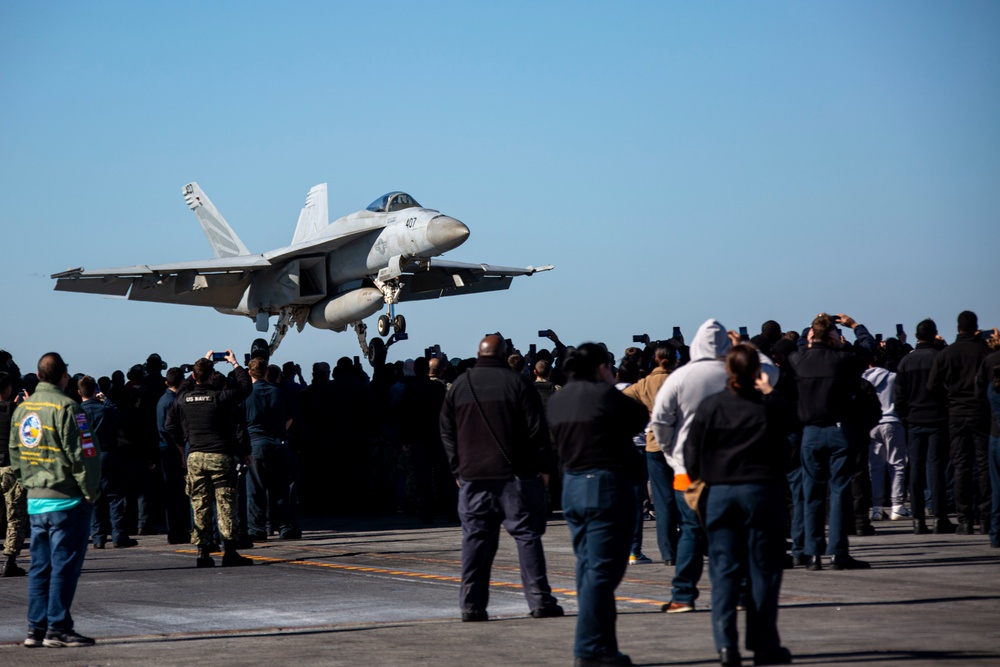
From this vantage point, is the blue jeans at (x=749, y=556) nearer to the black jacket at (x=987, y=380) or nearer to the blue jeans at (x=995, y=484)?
the black jacket at (x=987, y=380)

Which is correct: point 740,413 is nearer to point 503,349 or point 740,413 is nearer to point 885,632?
point 885,632

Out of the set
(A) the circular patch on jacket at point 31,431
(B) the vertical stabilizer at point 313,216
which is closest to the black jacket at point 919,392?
(A) the circular patch on jacket at point 31,431

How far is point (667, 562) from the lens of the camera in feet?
38.8

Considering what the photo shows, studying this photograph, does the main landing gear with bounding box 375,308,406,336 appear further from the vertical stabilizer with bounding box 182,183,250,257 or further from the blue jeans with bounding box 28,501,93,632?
the blue jeans with bounding box 28,501,93,632

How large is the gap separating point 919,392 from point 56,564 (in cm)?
896

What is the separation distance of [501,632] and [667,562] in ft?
13.0

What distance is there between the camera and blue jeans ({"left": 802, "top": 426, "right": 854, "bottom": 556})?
10.6m

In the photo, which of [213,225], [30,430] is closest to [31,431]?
[30,430]

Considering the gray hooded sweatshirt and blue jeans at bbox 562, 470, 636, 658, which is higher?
the gray hooded sweatshirt

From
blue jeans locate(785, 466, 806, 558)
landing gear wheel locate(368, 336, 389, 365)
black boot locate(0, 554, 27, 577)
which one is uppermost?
landing gear wheel locate(368, 336, 389, 365)

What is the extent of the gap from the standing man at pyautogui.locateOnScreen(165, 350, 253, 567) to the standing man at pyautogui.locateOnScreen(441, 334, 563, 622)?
4.58 m

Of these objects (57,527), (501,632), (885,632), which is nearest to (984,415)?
(885,632)

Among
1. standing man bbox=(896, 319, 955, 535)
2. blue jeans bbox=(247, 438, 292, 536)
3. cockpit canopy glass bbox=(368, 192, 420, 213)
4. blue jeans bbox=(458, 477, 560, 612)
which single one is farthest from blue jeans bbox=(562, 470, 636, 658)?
cockpit canopy glass bbox=(368, 192, 420, 213)

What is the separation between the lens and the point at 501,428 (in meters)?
8.57
